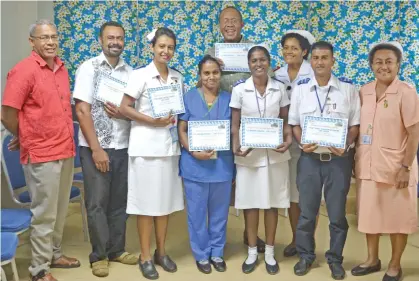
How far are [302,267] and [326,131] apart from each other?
91 cm

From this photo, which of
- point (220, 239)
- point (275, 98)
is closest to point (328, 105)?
point (275, 98)

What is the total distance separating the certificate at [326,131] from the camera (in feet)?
9.39

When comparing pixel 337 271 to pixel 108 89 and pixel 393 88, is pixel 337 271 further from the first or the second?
pixel 108 89

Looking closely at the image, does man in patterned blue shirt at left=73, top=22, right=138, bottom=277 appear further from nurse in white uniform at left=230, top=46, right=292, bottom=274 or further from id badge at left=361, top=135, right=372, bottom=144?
id badge at left=361, top=135, right=372, bottom=144

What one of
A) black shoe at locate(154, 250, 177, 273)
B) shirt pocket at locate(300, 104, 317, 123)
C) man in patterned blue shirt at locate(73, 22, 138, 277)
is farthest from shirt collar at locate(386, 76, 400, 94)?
Result: black shoe at locate(154, 250, 177, 273)

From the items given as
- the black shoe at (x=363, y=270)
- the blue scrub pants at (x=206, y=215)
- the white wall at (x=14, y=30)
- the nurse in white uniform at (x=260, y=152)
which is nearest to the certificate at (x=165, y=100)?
the nurse in white uniform at (x=260, y=152)

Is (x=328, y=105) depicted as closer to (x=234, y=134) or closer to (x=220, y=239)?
(x=234, y=134)

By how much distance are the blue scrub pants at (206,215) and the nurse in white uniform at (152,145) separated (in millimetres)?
135

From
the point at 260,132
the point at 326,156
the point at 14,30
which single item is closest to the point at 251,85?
the point at 260,132

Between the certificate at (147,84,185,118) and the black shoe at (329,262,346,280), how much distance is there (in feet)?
4.55

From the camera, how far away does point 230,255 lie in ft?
11.4

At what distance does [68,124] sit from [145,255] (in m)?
0.98

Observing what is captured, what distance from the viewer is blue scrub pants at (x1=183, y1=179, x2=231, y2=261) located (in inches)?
122

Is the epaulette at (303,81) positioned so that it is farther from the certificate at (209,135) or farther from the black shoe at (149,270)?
the black shoe at (149,270)
